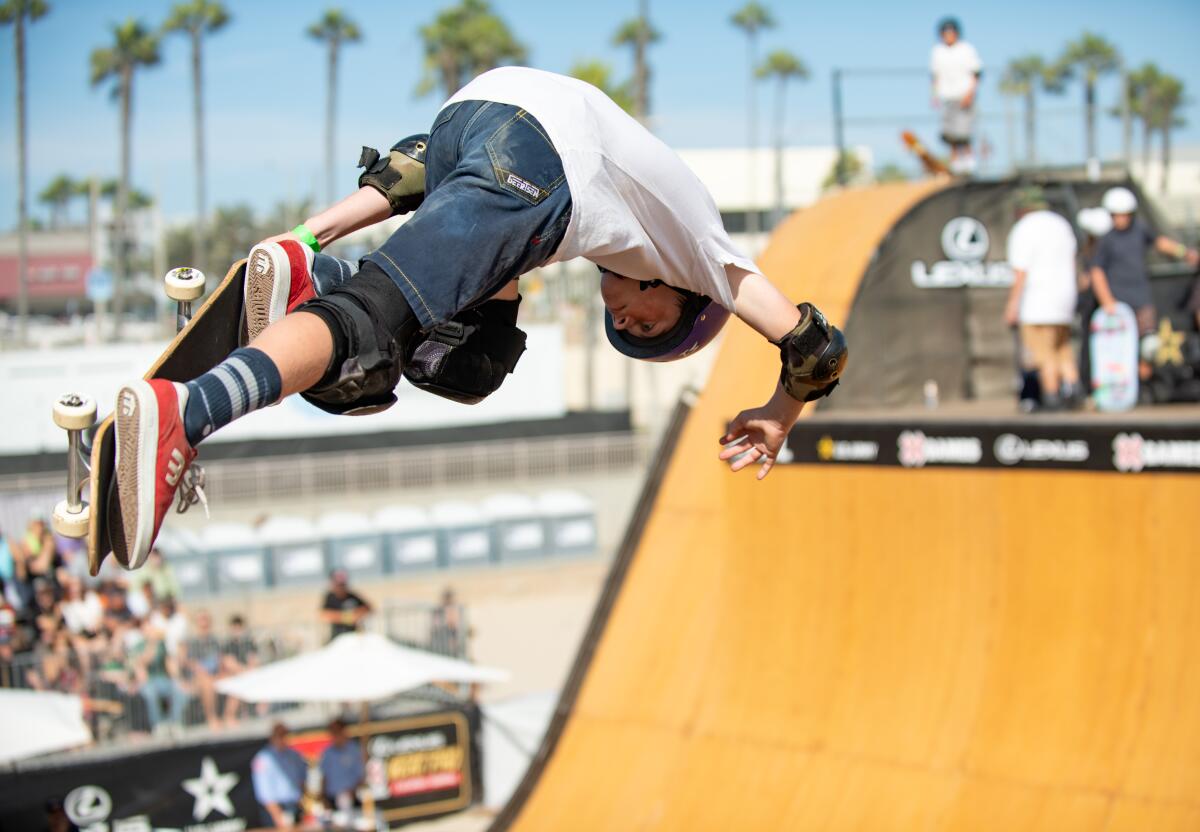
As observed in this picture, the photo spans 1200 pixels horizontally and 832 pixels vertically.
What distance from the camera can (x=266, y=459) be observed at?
80.7 feet

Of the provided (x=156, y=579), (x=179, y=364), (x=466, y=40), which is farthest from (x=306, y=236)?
(x=466, y=40)

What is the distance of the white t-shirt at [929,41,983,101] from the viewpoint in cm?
1310

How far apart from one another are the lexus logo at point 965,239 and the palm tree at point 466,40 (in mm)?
41227

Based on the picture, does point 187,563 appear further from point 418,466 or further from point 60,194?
point 60,194

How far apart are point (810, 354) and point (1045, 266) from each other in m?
6.69

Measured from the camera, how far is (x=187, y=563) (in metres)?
19.1

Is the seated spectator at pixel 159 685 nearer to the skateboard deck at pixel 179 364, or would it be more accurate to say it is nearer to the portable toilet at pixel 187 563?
the portable toilet at pixel 187 563

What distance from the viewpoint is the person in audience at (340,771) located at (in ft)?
39.9

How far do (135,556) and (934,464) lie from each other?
26.8 ft

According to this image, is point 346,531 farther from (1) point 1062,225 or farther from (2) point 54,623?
(1) point 1062,225

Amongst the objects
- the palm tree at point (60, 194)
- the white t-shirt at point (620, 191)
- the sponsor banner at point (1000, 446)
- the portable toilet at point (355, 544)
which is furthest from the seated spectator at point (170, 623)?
the palm tree at point (60, 194)

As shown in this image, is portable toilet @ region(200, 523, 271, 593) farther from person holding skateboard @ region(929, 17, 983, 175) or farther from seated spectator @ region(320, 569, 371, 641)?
person holding skateboard @ region(929, 17, 983, 175)

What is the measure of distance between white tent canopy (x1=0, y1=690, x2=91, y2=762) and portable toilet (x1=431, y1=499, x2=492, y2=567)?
11.6m

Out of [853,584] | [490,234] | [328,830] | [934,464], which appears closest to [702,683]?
[853,584]
